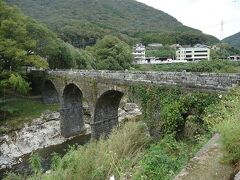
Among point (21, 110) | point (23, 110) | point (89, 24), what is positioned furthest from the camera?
point (89, 24)

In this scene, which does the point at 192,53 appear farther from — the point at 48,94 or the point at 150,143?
the point at 150,143

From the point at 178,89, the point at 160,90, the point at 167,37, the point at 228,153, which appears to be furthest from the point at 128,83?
the point at 167,37

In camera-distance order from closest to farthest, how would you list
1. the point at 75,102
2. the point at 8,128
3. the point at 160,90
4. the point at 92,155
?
1. the point at 92,155
2. the point at 160,90
3. the point at 8,128
4. the point at 75,102

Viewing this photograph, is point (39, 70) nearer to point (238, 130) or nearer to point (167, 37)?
point (238, 130)

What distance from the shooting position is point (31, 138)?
29.6m

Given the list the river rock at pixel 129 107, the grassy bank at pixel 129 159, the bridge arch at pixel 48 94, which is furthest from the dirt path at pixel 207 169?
the bridge arch at pixel 48 94

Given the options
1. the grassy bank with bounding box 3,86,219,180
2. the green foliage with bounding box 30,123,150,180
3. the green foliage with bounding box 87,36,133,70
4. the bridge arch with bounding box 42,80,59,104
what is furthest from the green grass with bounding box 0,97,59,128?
the green foliage with bounding box 87,36,133,70

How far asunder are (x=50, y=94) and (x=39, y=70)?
3.42 m

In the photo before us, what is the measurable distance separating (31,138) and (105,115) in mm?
8820

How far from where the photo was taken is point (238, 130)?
14.8ft

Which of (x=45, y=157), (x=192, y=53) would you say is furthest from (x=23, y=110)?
(x=192, y=53)

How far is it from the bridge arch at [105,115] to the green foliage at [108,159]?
10.2m

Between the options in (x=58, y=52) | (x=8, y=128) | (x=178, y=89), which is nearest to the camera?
(x=178, y=89)

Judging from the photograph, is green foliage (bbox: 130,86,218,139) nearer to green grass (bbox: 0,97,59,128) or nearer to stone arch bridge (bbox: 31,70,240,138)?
stone arch bridge (bbox: 31,70,240,138)
